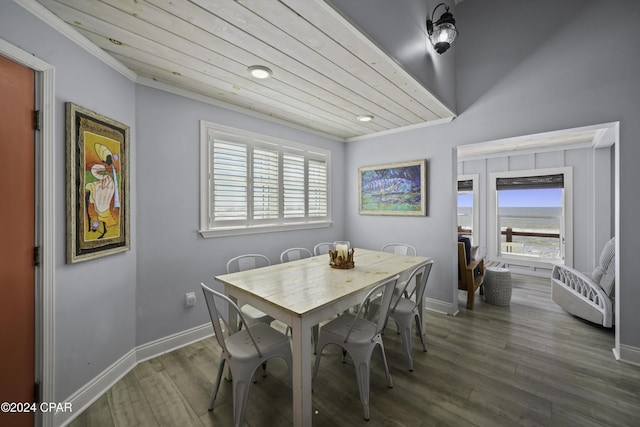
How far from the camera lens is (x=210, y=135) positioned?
2.74 meters

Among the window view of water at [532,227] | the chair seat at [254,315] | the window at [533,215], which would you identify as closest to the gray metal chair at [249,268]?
the chair seat at [254,315]

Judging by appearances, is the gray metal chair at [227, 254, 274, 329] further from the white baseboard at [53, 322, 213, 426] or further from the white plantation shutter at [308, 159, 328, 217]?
the white plantation shutter at [308, 159, 328, 217]

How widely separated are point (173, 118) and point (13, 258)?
1.62 metres

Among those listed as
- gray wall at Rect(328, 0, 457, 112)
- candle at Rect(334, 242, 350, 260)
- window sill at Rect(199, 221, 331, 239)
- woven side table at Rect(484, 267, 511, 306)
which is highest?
gray wall at Rect(328, 0, 457, 112)

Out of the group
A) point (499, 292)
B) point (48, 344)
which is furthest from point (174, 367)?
point (499, 292)

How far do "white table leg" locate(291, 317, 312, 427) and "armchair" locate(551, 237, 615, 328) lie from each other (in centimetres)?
335

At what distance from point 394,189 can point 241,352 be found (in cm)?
301

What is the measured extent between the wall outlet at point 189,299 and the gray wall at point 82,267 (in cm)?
46

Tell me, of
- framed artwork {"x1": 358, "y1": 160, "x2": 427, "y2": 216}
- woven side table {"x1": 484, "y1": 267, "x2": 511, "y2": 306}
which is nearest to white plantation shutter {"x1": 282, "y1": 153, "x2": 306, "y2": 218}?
framed artwork {"x1": 358, "y1": 160, "x2": 427, "y2": 216}

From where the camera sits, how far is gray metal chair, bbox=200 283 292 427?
152 centimetres

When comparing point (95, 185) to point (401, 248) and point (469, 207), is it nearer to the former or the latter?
point (401, 248)

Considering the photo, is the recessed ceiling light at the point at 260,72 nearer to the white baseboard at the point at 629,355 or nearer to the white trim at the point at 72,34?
the white trim at the point at 72,34

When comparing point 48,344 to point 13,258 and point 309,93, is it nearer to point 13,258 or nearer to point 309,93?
point 13,258

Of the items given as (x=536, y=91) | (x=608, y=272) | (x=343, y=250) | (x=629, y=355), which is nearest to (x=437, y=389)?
(x=343, y=250)
